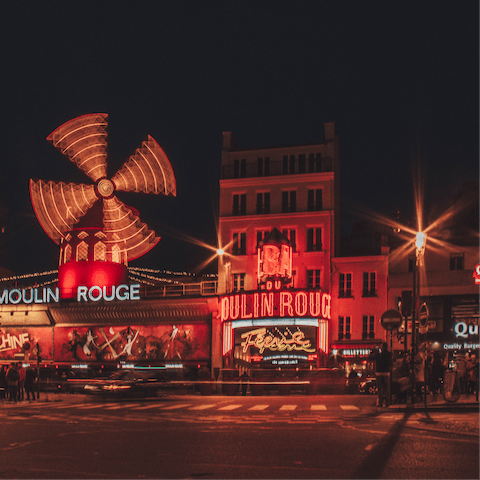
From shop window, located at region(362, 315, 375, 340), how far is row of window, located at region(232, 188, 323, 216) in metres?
6.87

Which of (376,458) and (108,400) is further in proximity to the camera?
(108,400)

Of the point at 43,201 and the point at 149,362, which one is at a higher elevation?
the point at 43,201

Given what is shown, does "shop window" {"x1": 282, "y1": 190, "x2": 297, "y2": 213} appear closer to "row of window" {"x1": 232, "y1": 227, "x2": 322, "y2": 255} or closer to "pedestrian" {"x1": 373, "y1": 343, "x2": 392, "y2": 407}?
"row of window" {"x1": 232, "y1": 227, "x2": 322, "y2": 255}

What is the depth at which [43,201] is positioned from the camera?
43.2m

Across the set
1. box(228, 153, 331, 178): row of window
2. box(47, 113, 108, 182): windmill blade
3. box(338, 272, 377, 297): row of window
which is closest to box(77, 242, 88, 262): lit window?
box(47, 113, 108, 182): windmill blade

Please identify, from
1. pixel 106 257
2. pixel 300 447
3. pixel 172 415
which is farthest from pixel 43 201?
pixel 300 447

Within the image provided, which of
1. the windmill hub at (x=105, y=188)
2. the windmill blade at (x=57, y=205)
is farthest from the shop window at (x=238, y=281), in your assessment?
the windmill blade at (x=57, y=205)

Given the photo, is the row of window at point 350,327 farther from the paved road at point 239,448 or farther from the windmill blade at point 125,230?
the paved road at point 239,448

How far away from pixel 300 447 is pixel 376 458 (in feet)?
4.72

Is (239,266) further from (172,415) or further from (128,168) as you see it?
(172,415)

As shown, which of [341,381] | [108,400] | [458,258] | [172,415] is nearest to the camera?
[172,415]

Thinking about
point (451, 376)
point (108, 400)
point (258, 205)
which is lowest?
point (108, 400)

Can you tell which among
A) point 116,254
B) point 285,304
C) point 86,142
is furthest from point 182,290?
point 86,142

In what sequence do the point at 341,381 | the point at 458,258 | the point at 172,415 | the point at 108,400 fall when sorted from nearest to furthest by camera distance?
the point at 172,415
the point at 108,400
the point at 341,381
the point at 458,258
